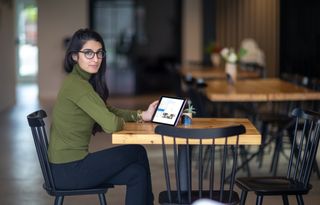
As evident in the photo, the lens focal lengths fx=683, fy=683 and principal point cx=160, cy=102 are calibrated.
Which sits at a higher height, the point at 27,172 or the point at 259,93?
the point at 259,93

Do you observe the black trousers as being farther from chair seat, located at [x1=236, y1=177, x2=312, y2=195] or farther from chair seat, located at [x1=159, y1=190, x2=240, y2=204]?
chair seat, located at [x1=236, y1=177, x2=312, y2=195]

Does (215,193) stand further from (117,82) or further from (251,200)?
(117,82)

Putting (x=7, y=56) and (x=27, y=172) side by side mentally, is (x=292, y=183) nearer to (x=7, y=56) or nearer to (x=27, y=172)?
(x=27, y=172)

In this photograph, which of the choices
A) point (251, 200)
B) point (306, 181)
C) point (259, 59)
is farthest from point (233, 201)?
point (259, 59)

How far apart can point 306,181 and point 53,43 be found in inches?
409

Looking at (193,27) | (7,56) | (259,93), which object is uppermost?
(193,27)

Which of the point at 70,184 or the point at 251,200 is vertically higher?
the point at 70,184

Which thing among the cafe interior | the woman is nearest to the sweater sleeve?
the woman

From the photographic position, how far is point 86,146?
3.67m

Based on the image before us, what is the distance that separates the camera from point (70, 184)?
363 cm

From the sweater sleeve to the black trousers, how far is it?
0.57 feet

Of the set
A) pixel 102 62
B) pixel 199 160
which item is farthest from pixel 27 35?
pixel 199 160

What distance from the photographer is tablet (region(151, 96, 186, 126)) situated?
3.80 metres

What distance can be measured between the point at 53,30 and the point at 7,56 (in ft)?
7.82
